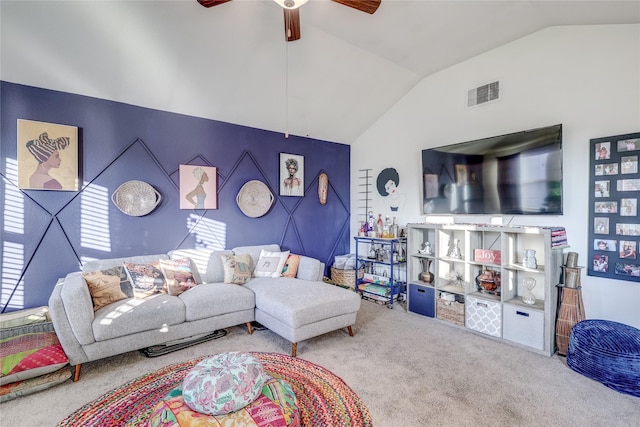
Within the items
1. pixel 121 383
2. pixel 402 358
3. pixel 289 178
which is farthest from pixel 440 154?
pixel 121 383

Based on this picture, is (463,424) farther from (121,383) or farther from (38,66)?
(38,66)

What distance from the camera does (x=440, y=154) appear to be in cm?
380

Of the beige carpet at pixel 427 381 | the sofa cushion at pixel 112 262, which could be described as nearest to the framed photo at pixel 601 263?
the beige carpet at pixel 427 381

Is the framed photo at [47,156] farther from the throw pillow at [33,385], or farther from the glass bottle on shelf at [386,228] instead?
the glass bottle on shelf at [386,228]

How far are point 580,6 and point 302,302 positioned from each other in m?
3.47

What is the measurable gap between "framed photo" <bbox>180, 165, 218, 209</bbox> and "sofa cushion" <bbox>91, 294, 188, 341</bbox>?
129 centimetres

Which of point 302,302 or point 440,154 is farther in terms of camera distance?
point 440,154

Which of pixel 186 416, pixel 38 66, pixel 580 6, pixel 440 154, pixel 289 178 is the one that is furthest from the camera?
pixel 289 178

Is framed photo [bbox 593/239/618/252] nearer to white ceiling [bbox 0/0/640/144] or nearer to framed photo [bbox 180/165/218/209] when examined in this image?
white ceiling [bbox 0/0/640/144]

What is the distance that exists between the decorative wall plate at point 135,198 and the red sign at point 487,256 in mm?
3665

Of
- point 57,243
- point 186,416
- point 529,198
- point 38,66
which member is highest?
point 38,66

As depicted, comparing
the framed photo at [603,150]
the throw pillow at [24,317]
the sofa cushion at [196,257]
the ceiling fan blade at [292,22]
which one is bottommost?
the throw pillow at [24,317]

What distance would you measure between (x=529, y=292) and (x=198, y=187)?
151 inches

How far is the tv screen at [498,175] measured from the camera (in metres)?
2.90
